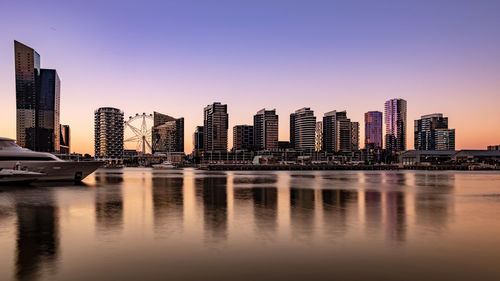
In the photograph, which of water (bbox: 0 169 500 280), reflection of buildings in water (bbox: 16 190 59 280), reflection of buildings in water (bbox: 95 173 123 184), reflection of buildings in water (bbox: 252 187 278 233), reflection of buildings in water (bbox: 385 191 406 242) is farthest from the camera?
reflection of buildings in water (bbox: 95 173 123 184)

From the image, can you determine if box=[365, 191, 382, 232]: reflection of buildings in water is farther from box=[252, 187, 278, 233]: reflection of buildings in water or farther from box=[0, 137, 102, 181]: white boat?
box=[0, 137, 102, 181]: white boat

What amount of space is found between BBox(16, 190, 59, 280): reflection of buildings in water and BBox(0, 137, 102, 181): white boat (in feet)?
113

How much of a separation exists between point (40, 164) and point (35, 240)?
161 ft

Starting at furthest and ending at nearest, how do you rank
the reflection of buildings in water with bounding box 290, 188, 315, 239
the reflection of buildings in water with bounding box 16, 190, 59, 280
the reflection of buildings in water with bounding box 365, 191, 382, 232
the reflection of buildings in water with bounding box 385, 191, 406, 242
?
1. the reflection of buildings in water with bounding box 365, 191, 382, 232
2. the reflection of buildings in water with bounding box 290, 188, 315, 239
3. the reflection of buildings in water with bounding box 385, 191, 406, 242
4. the reflection of buildings in water with bounding box 16, 190, 59, 280

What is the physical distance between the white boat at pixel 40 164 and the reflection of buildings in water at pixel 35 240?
34521 mm

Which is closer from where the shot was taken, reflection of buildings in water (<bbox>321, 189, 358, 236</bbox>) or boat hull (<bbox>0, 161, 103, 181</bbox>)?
reflection of buildings in water (<bbox>321, 189, 358, 236</bbox>)

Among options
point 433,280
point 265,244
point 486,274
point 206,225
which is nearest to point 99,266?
point 265,244

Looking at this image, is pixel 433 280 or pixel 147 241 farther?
pixel 147 241

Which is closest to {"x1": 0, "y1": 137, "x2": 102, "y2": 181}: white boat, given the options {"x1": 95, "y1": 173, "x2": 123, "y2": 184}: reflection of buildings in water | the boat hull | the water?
the boat hull

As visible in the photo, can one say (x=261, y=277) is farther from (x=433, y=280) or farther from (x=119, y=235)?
(x=119, y=235)

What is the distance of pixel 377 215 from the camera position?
1053 inches

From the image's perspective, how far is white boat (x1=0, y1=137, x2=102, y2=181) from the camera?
5856 centimetres

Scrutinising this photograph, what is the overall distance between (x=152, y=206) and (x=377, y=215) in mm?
19188

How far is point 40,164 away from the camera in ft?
198
